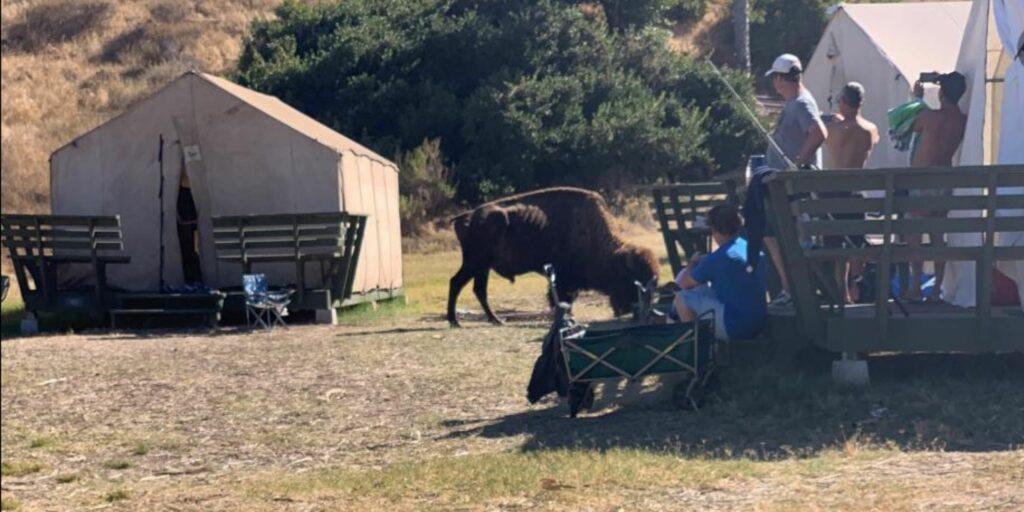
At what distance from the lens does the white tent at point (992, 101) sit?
1105cm

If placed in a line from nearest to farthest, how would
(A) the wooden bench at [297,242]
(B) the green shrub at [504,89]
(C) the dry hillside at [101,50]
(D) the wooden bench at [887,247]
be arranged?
(D) the wooden bench at [887,247] → (A) the wooden bench at [297,242] → (C) the dry hillside at [101,50] → (B) the green shrub at [504,89]

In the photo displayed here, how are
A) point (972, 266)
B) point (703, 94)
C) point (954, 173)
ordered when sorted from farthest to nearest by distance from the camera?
point (703, 94)
point (972, 266)
point (954, 173)

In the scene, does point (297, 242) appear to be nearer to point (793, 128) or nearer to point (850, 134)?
point (850, 134)

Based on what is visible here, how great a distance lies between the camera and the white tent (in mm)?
11047

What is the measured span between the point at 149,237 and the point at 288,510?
12683 mm

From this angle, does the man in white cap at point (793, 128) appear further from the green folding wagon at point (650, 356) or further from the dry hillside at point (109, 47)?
the dry hillside at point (109, 47)

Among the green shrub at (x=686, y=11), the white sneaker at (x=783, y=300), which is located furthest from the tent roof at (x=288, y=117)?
the green shrub at (x=686, y=11)

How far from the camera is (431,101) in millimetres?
36062

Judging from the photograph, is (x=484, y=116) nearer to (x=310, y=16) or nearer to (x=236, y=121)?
(x=310, y=16)

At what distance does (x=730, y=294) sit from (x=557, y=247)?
6486 mm

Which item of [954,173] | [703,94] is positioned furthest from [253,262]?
[703,94]

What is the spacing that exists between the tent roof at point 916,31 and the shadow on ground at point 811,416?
6.80 metres

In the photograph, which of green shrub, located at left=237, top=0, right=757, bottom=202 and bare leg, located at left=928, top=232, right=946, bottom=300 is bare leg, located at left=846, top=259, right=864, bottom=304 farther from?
green shrub, located at left=237, top=0, right=757, bottom=202

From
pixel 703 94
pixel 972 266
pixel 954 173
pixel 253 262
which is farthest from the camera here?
pixel 703 94
